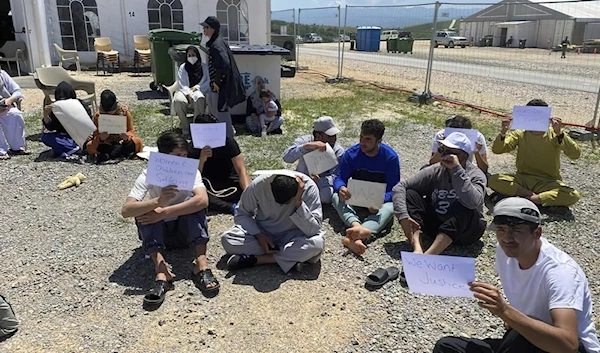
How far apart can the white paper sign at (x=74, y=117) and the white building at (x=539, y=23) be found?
35.4 ft

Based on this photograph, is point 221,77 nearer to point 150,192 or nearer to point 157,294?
point 150,192

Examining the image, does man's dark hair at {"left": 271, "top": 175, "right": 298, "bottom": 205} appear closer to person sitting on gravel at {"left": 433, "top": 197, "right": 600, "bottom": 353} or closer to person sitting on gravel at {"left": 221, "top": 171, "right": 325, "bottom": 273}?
person sitting on gravel at {"left": 221, "top": 171, "right": 325, "bottom": 273}

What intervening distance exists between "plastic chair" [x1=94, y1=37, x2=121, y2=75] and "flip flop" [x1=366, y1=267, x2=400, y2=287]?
13.8 m

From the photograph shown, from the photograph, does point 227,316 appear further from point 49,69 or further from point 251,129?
point 49,69

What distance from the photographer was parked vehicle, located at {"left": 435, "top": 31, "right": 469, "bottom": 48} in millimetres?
36750

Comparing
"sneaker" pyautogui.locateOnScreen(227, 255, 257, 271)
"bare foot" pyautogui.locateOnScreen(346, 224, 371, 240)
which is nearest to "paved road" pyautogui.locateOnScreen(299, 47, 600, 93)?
"bare foot" pyautogui.locateOnScreen(346, 224, 371, 240)

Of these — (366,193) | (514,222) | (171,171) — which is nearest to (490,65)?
(366,193)

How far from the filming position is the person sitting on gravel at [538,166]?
4871 mm

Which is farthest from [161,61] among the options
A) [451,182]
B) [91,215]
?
[451,182]

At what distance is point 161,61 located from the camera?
1147 centimetres

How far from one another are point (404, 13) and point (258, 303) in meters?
14.1

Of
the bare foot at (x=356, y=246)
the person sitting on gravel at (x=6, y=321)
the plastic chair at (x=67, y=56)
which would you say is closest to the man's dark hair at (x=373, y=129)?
the bare foot at (x=356, y=246)

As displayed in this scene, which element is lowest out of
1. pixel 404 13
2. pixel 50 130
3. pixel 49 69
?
pixel 50 130

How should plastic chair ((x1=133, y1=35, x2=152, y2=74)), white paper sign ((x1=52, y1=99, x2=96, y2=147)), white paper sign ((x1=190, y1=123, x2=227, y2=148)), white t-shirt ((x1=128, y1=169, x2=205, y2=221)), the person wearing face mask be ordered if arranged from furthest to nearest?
plastic chair ((x1=133, y1=35, x2=152, y2=74)) → the person wearing face mask → white paper sign ((x1=52, y1=99, x2=96, y2=147)) → white paper sign ((x1=190, y1=123, x2=227, y2=148)) → white t-shirt ((x1=128, y1=169, x2=205, y2=221))
